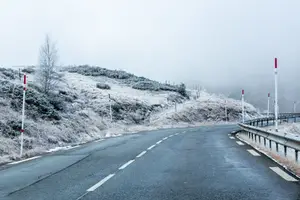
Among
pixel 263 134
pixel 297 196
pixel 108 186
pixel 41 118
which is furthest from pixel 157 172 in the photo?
pixel 41 118

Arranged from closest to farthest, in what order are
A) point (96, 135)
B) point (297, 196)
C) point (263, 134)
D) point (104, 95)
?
point (297, 196) < point (263, 134) < point (96, 135) < point (104, 95)

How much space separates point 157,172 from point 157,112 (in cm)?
4597

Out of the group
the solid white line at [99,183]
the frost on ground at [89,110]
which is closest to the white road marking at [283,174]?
the solid white line at [99,183]

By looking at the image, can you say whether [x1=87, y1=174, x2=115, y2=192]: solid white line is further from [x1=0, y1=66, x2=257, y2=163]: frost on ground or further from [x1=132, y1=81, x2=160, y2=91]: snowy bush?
[x1=132, y1=81, x2=160, y2=91]: snowy bush

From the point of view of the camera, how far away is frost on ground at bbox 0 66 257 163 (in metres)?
18.7

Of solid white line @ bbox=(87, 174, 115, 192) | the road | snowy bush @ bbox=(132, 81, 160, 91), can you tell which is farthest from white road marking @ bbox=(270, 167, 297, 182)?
snowy bush @ bbox=(132, 81, 160, 91)

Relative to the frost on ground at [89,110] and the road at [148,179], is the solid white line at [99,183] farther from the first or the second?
the frost on ground at [89,110]

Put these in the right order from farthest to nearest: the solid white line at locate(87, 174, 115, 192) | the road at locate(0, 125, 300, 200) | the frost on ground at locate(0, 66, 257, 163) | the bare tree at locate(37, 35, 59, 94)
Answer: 1. the bare tree at locate(37, 35, 59, 94)
2. the frost on ground at locate(0, 66, 257, 163)
3. the solid white line at locate(87, 174, 115, 192)
4. the road at locate(0, 125, 300, 200)

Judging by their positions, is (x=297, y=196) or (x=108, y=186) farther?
(x=108, y=186)

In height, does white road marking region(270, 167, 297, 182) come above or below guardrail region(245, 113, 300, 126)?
below

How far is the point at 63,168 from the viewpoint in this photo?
1066 cm

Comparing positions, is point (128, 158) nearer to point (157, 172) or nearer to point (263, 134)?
point (157, 172)

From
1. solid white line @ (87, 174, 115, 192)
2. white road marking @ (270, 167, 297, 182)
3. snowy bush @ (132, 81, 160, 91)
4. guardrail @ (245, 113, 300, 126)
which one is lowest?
solid white line @ (87, 174, 115, 192)

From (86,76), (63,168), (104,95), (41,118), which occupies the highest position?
(86,76)
